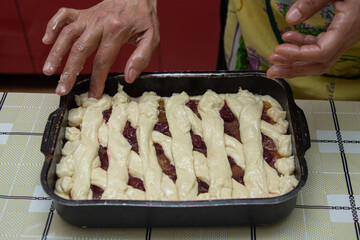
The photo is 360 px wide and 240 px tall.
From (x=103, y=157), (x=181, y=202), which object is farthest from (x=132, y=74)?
(x=181, y=202)

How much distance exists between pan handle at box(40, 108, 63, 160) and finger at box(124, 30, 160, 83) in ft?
0.77

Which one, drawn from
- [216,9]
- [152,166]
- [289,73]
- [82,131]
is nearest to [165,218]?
[152,166]

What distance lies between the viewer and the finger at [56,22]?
1.28 meters

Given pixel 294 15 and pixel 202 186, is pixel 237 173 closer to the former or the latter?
pixel 202 186

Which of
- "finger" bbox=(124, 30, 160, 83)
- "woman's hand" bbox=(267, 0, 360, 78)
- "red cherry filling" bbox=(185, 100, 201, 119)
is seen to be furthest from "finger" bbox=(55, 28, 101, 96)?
"woman's hand" bbox=(267, 0, 360, 78)

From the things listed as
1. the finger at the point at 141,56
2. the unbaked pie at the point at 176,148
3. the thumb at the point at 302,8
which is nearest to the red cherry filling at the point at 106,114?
the unbaked pie at the point at 176,148

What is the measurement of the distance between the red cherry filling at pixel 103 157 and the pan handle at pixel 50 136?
14 cm

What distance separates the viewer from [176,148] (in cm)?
124

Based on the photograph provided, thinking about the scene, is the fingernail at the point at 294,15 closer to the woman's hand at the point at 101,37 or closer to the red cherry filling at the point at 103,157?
the woman's hand at the point at 101,37

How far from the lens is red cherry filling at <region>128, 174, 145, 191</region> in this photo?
3.85ft

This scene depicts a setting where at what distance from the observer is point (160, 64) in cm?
238

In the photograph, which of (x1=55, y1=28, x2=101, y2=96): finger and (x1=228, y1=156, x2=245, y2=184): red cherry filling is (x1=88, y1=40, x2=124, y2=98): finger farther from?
(x1=228, y1=156, x2=245, y2=184): red cherry filling

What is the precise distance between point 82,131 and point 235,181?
18.6 inches

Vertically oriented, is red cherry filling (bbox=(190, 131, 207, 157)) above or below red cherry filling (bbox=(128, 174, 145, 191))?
above
